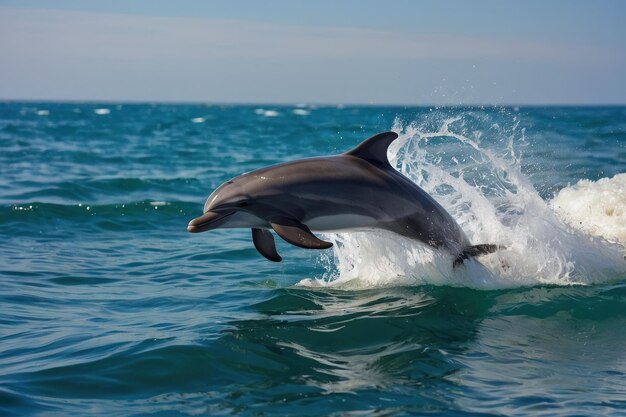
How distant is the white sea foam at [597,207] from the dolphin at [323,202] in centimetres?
343

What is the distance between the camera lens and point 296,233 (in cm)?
736

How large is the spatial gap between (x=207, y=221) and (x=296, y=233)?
2.57 ft

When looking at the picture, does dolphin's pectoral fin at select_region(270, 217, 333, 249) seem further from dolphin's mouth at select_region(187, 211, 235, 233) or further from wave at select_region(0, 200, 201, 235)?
wave at select_region(0, 200, 201, 235)

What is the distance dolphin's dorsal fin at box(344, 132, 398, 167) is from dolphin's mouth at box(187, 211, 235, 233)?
1.44 meters

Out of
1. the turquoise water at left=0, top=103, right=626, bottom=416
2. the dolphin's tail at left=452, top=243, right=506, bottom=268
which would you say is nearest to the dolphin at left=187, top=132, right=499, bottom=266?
the dolphin's tail at left=452, top=243, right=506, bottom=268

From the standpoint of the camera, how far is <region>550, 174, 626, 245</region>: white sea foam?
1184 centimetres

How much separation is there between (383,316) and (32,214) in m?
9.43

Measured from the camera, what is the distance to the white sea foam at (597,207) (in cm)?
1184

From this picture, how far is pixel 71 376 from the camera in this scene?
20.9 ft

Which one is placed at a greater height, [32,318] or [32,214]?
[32,214]

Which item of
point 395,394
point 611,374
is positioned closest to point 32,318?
point 395,394

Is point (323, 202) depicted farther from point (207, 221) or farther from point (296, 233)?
point (207, 221)

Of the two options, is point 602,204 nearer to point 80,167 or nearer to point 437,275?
point 437,275

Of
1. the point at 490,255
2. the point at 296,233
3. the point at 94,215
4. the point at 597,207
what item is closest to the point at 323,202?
the point at 296,233
